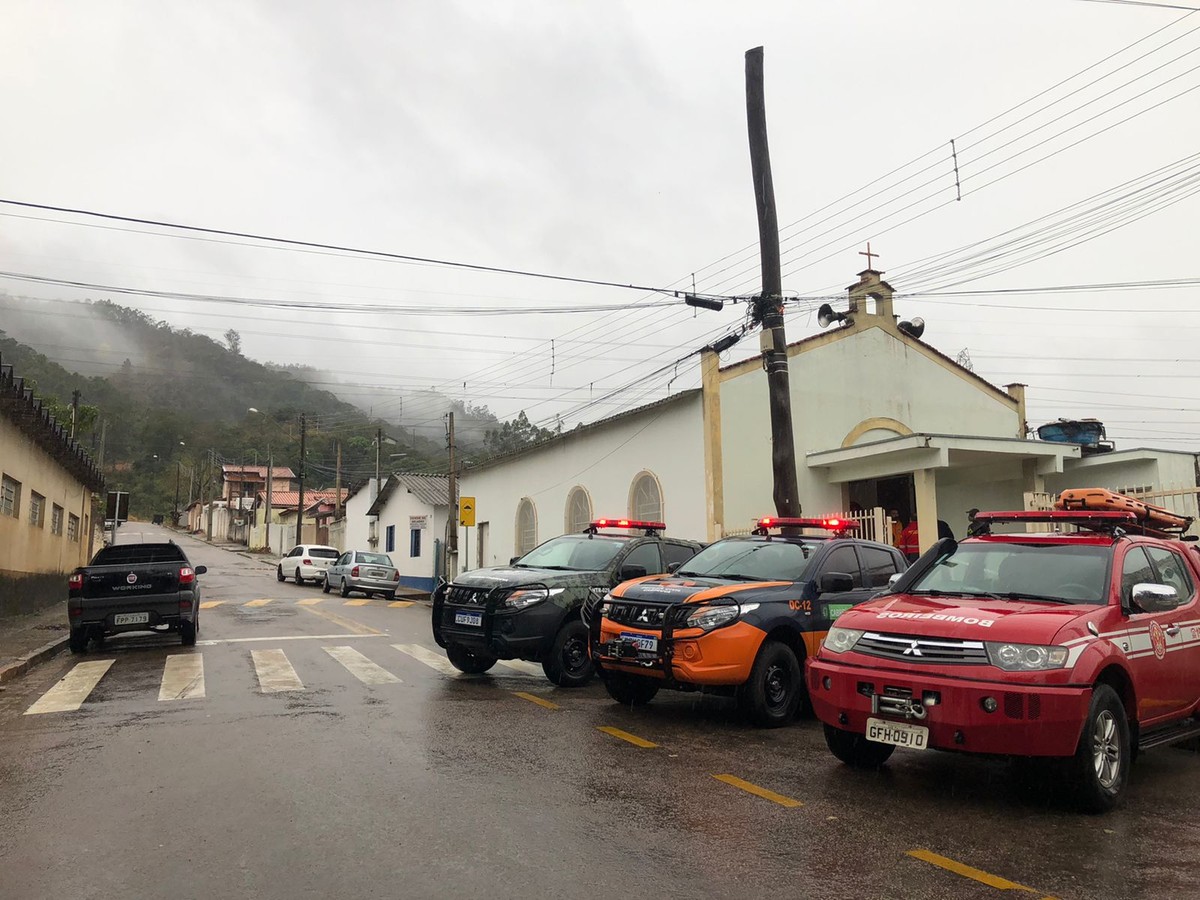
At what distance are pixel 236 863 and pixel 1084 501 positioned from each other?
23.0 ft

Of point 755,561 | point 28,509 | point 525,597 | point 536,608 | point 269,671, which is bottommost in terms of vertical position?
point 269,671

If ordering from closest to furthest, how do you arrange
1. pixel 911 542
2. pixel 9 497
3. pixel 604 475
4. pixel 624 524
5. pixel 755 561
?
pixel 755 561, pixel 624 524, pixel 9 497, pixel 911 542, pixel 604 475

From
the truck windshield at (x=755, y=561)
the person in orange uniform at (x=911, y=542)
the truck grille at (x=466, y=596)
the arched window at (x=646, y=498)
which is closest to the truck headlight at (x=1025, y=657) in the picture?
the truck windshield at (x=755, y=561)

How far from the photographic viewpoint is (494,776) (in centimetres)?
608

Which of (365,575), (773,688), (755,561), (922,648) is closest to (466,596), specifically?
(755,561)

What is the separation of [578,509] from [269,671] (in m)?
16.0

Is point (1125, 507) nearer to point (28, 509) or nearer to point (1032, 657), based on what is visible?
point (1032, 657)

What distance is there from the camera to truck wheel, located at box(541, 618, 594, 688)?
1005 cm

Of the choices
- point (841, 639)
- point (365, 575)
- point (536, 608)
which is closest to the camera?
point (841, 639)

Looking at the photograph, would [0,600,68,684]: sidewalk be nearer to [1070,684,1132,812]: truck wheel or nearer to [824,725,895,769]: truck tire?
[824,725,895,769]: truck tire

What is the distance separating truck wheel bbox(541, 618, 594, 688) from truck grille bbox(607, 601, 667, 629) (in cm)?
156

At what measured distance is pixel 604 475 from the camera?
984 inches

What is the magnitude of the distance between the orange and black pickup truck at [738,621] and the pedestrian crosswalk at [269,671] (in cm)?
283

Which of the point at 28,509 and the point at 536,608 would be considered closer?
the point at 536,608
